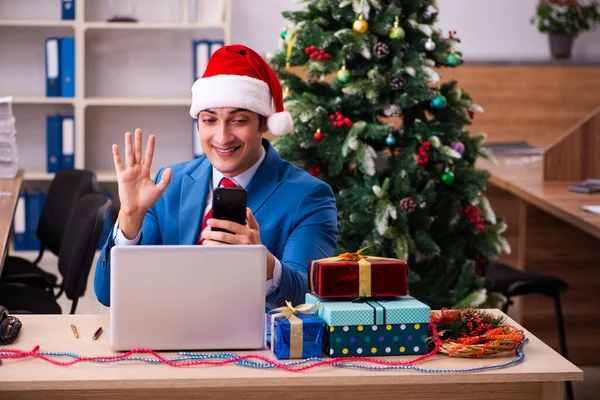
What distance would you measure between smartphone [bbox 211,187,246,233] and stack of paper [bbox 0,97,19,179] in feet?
8.60

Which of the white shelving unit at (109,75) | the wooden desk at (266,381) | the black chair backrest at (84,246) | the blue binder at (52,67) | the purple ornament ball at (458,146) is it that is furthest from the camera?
the white shelving unit at (109,75)

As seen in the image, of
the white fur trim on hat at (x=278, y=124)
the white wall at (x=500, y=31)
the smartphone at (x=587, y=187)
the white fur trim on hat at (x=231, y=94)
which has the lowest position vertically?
the smartphone at (x=587, y=187)

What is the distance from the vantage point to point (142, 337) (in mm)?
1692

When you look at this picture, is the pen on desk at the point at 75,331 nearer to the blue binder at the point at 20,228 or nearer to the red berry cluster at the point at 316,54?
the red berry cluster at the point at 316,54

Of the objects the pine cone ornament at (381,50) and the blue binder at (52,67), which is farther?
the blue binder at (52,67)

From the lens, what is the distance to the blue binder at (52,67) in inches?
205

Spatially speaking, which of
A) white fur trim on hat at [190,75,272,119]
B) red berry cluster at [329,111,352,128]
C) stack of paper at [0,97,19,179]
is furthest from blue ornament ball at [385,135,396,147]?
stack of paper at [0,97,19,179]

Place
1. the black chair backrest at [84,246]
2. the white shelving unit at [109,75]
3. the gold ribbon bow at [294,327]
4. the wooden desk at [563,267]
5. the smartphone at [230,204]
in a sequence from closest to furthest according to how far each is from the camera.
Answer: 1. the gold ribbon bow at [294,327]
2. the smartphone at [230,204]
3. the black chair backrest at [84,246]
4. the wooden desk at [563,267]
5. the white shelving unit at [109,75]

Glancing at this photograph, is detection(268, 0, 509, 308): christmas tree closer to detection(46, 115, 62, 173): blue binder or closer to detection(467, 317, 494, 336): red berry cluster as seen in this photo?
detection(467, 317, 494, 336): red berry cluster

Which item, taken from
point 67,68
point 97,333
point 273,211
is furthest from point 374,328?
point 67,68

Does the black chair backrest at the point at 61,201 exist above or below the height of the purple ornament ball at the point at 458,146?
below

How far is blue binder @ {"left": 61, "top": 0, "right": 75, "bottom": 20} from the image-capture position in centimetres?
526

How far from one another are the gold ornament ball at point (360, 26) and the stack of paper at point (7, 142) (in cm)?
178

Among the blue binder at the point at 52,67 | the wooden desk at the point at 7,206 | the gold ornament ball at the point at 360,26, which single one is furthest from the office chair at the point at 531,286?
the blue binder at the point at 52,67
